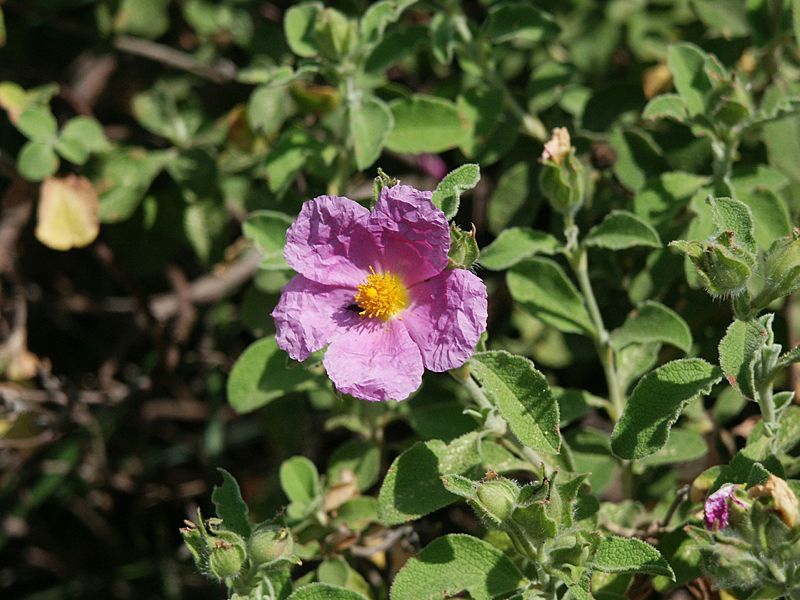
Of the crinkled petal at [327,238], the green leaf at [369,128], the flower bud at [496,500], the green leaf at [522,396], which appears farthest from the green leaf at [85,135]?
the flower bud at [496,500]

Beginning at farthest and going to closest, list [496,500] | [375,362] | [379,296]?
[379,296], [375,362], [496,500]

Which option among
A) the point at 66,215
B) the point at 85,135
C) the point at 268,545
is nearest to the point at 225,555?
the point at 268,545

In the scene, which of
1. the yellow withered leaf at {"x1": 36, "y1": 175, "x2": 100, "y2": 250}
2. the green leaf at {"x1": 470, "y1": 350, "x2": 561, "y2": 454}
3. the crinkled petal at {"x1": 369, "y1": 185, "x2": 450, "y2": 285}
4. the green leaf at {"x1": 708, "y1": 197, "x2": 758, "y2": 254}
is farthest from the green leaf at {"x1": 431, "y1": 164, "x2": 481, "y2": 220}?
the yellow withered leaf at {"x1": 36, "y1": 175, "x2": 100, "y2": 250}

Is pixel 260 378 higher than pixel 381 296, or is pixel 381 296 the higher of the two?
pixel 381 296

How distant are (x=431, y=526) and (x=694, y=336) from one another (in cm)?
77

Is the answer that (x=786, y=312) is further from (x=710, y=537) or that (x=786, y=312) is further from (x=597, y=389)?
(x=710, y=537)

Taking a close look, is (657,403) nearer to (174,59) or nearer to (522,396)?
(522,396)

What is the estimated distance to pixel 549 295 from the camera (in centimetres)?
213

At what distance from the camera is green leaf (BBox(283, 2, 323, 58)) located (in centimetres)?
228

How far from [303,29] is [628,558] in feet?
4.62

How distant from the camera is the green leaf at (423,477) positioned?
1804 millimetres

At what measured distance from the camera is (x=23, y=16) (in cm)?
305

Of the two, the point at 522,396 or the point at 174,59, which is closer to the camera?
the point at 522,396

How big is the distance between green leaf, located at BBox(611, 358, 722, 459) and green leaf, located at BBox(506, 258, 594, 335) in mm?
340
